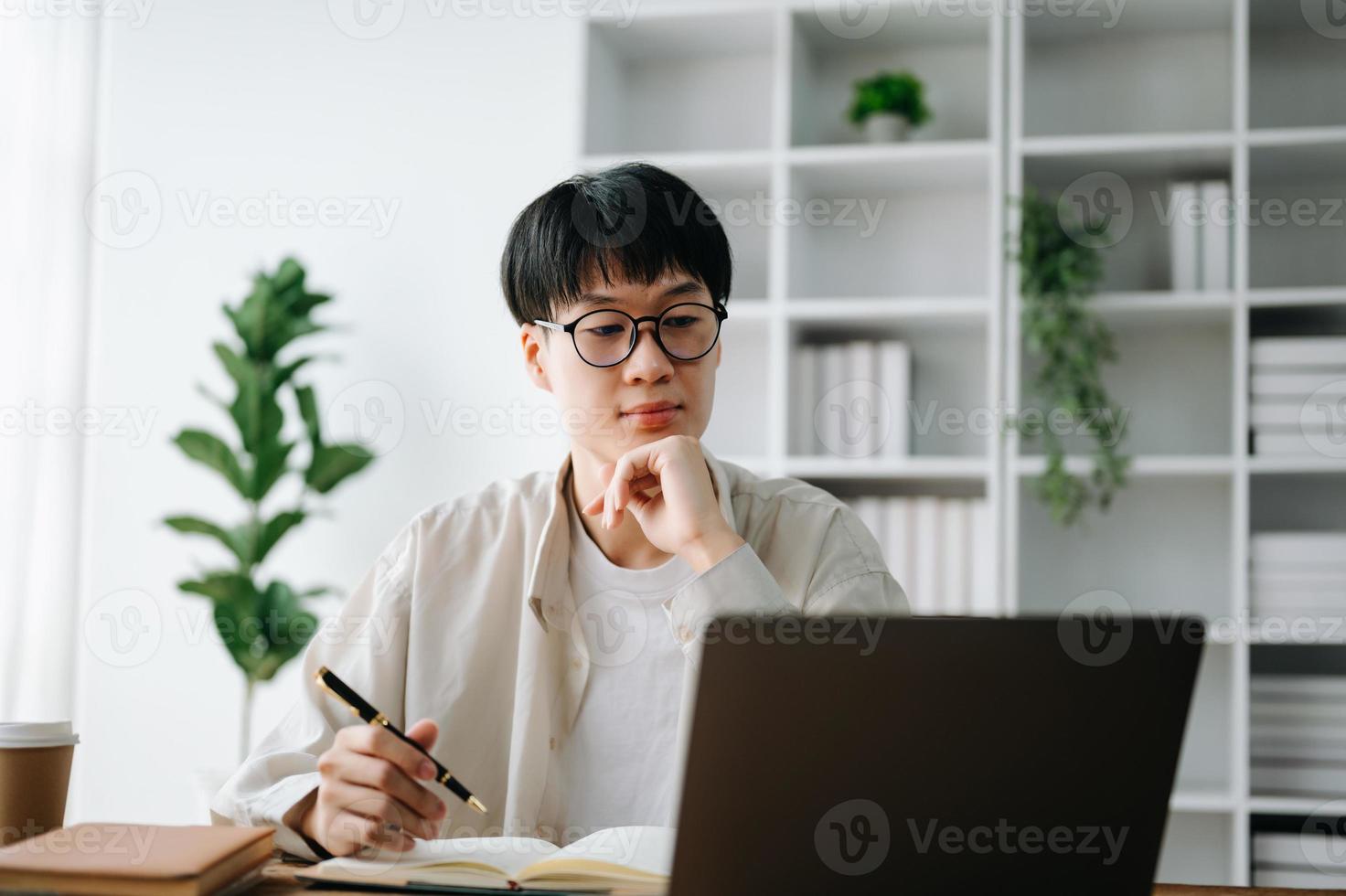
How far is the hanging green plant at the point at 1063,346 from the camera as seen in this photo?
2662 mm

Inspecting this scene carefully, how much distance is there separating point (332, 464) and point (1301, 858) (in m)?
2.44

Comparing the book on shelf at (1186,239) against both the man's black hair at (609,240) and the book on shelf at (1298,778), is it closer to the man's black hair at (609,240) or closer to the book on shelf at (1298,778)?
the book on shelf at (1298,778)

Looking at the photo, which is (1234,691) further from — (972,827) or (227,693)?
(227,693)

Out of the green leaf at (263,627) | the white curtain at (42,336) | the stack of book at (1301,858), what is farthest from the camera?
the white curtain at (42,336)

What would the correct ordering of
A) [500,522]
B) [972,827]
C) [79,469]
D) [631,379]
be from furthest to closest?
[79,469], [500,522], [631,379], [972,827]

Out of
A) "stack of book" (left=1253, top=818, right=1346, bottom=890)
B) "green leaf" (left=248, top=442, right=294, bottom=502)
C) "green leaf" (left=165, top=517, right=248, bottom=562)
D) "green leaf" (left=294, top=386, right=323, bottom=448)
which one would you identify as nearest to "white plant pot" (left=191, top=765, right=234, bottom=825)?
"green leaf" (left=165, top=517, right=248, bottom=562)

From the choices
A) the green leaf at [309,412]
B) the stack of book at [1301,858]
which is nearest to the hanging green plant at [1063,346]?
the stack of book at [1301,858]

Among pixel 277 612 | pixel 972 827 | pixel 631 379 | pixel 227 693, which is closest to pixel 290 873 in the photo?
pixel 972 827

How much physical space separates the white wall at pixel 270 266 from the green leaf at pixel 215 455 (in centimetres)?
47

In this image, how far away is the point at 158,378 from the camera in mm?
3559

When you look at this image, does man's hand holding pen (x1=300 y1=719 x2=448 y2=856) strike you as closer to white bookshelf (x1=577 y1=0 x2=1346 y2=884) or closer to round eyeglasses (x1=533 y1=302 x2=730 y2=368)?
round eyeglasses (x1=533 y1=302 x2=730 y2=368)

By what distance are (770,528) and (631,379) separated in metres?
0.29

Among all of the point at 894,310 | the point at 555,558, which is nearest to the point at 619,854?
the point at 555,558

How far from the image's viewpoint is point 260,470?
2992 millimetres
